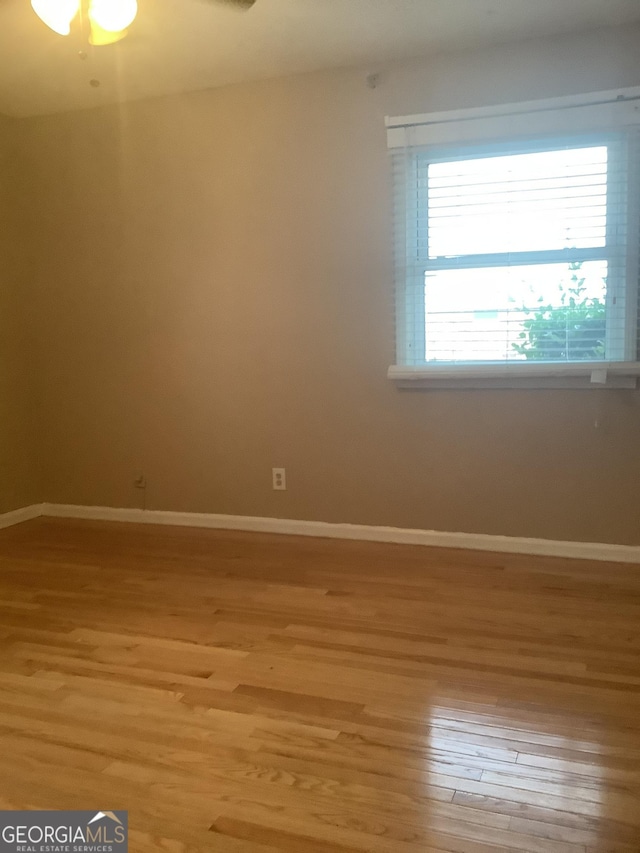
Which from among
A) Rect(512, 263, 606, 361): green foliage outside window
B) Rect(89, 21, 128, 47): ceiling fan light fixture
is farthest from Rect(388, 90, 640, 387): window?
Rect(89, 21, 128, 47): ceiling fan light fixture

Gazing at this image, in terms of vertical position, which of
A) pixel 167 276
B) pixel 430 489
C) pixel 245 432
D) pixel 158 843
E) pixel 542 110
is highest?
pixel 542 110

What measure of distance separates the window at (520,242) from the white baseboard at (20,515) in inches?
97.1

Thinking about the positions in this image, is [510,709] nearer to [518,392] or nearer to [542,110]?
[518,392]

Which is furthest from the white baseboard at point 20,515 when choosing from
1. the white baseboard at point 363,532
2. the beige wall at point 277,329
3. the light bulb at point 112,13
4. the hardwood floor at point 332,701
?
the light bulb at point 112,13

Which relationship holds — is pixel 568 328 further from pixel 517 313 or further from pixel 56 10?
pixel 56 10

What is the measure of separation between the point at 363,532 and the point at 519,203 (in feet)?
5.90

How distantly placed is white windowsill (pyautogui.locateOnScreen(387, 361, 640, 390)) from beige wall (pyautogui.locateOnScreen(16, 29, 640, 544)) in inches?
2.3

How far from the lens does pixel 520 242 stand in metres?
3.20

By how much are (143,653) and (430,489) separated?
169 cm

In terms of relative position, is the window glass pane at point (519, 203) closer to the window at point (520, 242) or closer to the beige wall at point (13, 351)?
the window at point (520, 242)

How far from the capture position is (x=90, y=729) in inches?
76.8

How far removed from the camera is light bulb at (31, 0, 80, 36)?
2320mm

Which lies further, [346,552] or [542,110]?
[346,552]

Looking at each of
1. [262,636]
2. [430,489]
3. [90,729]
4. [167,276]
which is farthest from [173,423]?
[90,729]
